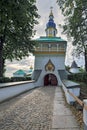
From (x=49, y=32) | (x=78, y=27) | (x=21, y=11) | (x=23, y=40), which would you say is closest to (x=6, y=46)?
(x=23, y=40)

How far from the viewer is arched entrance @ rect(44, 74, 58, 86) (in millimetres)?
35325

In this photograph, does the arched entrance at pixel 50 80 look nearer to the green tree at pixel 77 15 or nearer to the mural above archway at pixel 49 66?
the mural above archway at pixel 49 66

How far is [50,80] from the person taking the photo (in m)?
36.0

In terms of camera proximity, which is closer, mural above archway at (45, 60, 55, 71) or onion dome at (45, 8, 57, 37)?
mural above archway at (45, 60, 55, 71)

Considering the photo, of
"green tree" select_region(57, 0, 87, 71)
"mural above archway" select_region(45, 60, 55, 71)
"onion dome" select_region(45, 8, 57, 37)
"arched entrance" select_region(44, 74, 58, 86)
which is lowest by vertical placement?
"arched entrance" select_region(44, 74, 58, 86)

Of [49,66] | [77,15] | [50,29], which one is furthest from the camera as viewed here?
[50,29]

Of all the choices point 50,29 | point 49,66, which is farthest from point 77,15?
point 50,29

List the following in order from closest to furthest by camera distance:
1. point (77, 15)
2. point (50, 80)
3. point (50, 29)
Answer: point (77, 15) < point (50, 80) < point (50, 29)

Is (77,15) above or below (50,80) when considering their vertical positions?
above

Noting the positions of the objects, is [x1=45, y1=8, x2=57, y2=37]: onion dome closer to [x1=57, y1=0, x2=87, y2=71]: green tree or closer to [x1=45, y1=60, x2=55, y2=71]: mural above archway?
[x1=45, y1=60, x2=55, y2=71]: mural above archway

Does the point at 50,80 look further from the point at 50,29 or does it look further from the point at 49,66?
the point at 50,29

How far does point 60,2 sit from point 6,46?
13.0 metres

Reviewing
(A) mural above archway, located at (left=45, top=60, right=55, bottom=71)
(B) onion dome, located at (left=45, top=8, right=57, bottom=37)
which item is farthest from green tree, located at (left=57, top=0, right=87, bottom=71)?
(B) onion dome, located at (left=45, top=8, right=57, bottom=37)

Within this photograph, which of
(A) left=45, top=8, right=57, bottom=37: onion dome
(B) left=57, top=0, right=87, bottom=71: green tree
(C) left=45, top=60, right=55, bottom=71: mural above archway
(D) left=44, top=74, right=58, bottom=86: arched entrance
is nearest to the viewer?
(B) left=57, top=0, right=87, bottom=71: green tree
